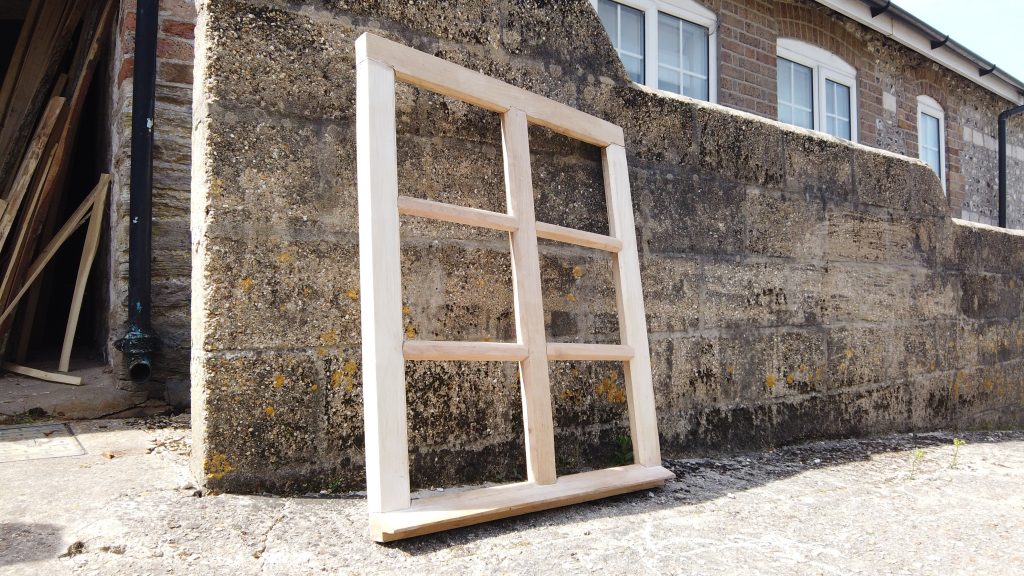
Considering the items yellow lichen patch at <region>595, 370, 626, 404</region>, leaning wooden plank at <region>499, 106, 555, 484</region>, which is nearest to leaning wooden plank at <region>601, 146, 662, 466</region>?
yellow lichen patch at <region>595, 370, 626, 404</region>

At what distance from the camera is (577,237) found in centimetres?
218

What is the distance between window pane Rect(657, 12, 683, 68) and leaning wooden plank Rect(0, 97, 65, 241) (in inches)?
175

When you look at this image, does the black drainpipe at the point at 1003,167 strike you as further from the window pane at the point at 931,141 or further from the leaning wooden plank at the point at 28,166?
the leaning wooden plank at the point at 28,166

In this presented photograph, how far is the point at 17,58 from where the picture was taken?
427 cm

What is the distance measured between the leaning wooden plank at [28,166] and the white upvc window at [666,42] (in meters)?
3.86

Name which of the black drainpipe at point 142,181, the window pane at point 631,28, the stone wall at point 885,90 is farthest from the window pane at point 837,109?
the black drainpipe at point 142,181

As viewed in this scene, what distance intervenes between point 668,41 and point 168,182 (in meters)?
4.33

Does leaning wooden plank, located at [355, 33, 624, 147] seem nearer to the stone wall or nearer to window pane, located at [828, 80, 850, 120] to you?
the stone wall

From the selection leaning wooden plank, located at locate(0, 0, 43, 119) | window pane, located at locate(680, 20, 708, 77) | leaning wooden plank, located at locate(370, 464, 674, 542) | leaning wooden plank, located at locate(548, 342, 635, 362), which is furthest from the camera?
window pane, located at locate(680, 20, 708, 77)

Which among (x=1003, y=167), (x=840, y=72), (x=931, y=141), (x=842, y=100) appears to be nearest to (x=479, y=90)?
(x=840, y=72)

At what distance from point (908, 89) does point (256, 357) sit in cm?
855

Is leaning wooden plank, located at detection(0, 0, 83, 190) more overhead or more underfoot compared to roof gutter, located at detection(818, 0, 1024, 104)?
more underfoot

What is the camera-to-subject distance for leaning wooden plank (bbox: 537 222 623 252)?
6.89 ft

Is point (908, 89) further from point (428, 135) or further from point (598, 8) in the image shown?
point (428, 135)
